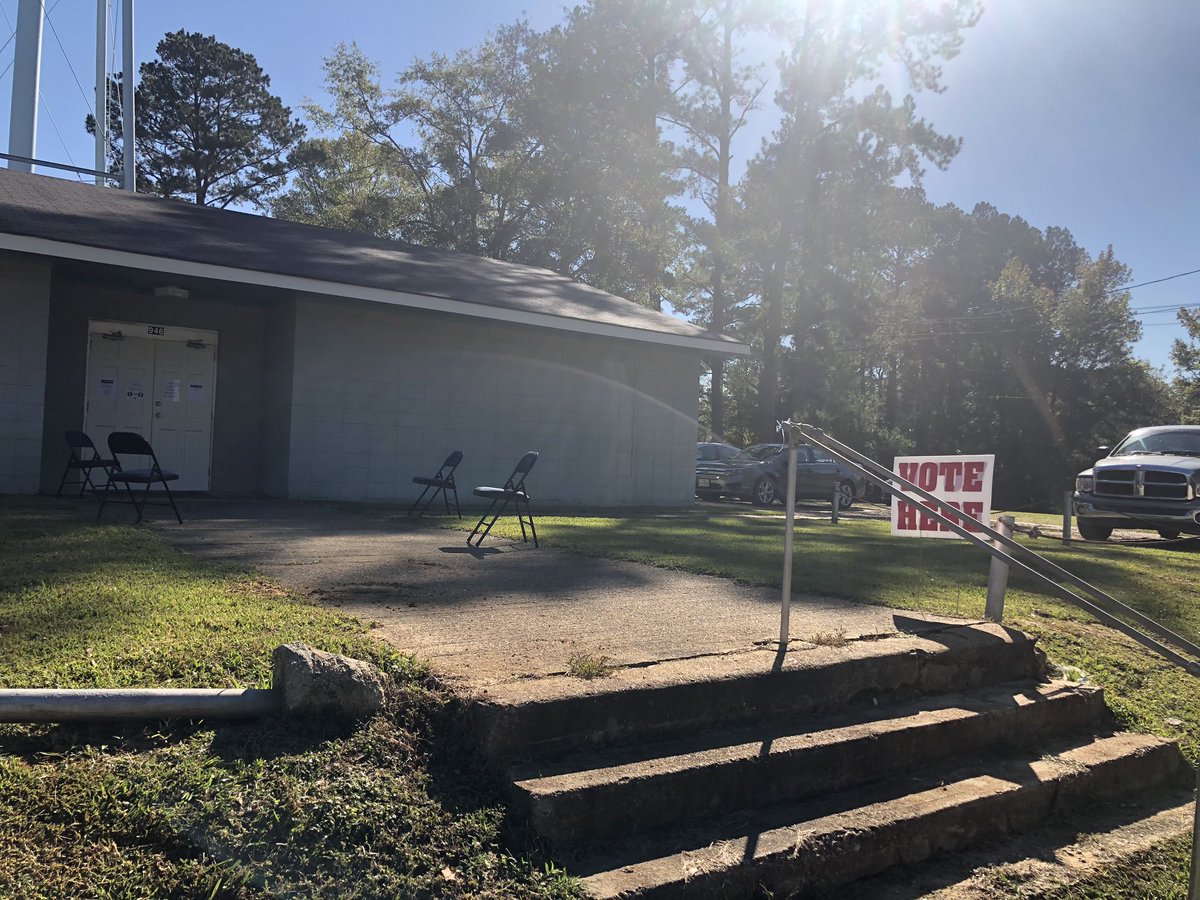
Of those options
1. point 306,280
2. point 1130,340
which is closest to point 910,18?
point 1130,340

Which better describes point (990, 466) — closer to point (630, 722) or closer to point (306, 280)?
point (630, 722)

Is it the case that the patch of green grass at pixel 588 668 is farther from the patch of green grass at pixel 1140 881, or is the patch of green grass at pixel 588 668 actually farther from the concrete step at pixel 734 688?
the patch of green grass at pixel 1140 881

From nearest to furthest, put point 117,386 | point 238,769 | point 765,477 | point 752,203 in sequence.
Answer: point 238,769 → point 117,386 → point 765,477 → point 752,203

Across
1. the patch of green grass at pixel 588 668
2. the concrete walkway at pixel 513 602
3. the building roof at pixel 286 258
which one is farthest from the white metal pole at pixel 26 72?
the patch of green grass at pixel 588 668

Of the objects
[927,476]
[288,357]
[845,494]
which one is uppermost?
[288,357]

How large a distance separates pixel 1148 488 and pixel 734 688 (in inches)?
473

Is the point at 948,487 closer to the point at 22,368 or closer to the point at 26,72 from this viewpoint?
the point at 22,368

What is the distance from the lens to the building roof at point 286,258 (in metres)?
10.3

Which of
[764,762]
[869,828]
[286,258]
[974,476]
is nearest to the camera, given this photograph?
[869,828]

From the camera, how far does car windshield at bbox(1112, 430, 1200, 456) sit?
1370 centimetres

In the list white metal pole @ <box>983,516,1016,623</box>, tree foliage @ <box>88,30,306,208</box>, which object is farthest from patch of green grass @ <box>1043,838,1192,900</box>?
tree foliage @ <box>88,30,306,208</box>

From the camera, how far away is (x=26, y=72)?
16438mm

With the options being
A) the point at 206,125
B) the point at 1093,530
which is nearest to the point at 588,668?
the point at 1093,530

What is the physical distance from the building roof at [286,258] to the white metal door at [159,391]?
5.34ft
